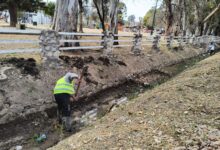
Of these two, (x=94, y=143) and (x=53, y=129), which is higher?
(x=94, y=143)

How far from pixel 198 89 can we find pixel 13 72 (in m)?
5.63

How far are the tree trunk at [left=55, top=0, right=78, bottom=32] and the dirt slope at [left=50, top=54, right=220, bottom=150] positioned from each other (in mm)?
6803

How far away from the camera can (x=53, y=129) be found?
8164 millimetres

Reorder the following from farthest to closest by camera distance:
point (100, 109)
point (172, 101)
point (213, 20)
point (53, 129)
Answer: point (213, 20) < point (100, 109) < point (53, 129) < point (172, 101)

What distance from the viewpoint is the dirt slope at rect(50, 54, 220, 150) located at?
5262 millimetres

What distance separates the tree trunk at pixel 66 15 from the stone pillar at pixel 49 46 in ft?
8.71

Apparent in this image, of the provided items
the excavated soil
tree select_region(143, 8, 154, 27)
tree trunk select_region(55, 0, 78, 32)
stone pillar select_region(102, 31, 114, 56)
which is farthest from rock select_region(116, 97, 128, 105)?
tree select_region(143, 8, 154, 27)

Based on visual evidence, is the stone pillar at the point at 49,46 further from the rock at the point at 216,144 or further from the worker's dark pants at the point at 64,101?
the rock at the point at 216,144

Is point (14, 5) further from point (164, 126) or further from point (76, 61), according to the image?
point (164, 126)

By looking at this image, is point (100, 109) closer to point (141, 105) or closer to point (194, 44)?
point (141, 105)

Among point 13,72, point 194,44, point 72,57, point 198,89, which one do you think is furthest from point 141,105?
point 194,44

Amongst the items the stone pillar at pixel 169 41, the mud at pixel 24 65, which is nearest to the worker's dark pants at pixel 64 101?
the mud at pixel 24 65

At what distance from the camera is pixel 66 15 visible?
13.3 meters

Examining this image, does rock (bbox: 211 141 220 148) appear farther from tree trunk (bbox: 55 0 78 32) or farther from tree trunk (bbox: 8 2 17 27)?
tree trunk (bbox: 8 2 17 27)
